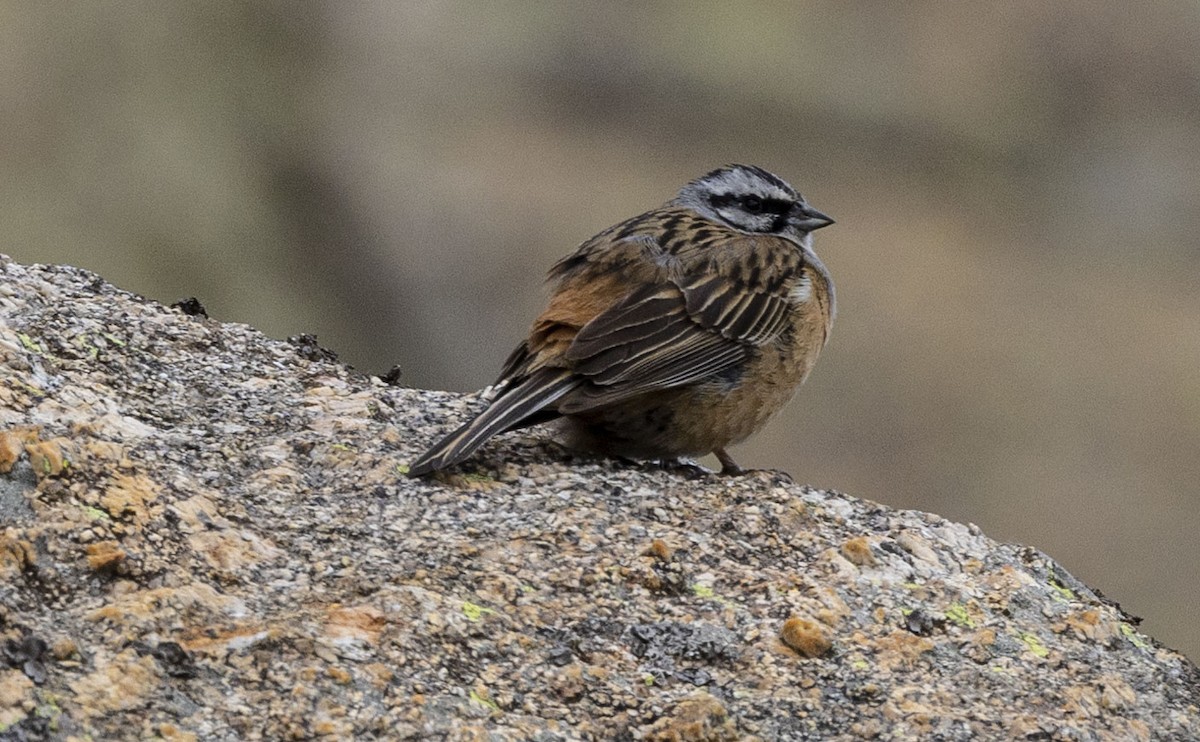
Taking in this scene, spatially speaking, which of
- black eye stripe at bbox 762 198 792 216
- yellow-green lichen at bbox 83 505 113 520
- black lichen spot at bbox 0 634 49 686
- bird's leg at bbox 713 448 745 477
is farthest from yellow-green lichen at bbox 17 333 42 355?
black eye stripe at bbox 762 198 792 216

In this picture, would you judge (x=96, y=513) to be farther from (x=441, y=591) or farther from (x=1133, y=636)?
(x=1133, y=636)

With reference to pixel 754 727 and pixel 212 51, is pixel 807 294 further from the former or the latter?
pixel 212 51

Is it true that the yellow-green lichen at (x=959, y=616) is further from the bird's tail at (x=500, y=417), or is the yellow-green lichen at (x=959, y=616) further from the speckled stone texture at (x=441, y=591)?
the bird's tail at (x=500, y=417)

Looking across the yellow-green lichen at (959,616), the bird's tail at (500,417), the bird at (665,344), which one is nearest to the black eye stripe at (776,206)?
the bird at (665,344)

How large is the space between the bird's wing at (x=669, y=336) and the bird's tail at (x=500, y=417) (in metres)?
0.06

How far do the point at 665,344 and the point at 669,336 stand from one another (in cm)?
7

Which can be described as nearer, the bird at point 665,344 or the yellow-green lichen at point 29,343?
the yellow-green lichen at point 29,343

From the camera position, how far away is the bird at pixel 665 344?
6.37m

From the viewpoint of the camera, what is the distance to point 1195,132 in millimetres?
29625

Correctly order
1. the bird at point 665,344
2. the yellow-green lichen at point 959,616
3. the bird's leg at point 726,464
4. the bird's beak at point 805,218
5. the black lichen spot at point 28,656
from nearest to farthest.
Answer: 1. the black lichen spot at point 28,656
2. the yellow-green lichen at point 959,616
3. the bird at point 665,344
4. the bird's leg at point 726,464
5. the bird's beak at point 805,218

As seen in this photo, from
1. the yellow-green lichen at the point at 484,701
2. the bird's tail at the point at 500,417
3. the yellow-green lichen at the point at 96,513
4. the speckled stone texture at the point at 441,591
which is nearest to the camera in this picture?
the speckled stone texture at the point at 441,591

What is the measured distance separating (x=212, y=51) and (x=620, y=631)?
93.6ft

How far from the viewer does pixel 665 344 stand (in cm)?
666

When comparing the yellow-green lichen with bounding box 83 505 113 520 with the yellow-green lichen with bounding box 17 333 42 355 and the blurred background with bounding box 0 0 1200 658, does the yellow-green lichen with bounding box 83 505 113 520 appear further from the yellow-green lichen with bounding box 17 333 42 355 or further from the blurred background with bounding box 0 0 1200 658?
the blurred background with bounding box 0 0 1200 658
